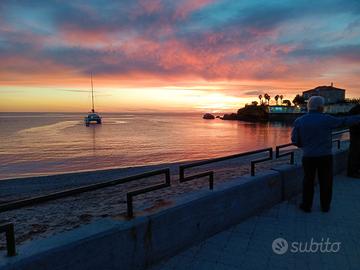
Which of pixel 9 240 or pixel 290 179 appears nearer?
pixel 9 240

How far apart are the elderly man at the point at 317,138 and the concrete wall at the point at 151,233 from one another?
80cm

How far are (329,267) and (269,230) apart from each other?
1.06 metres

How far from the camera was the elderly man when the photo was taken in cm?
462

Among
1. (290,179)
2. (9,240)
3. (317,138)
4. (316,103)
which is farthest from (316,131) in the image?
(9,240)

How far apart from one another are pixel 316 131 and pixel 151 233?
2.92 m

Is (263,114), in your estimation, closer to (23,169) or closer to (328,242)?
(23,169)

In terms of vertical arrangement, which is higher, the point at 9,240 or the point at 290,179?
the point at 9,240

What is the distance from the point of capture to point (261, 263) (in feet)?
11.4

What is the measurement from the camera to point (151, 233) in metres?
3.44

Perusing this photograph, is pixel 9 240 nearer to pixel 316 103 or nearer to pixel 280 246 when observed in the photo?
pixel 280 246

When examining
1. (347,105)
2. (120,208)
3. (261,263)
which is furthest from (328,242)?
(347,105)

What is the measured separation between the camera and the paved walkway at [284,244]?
3.47m

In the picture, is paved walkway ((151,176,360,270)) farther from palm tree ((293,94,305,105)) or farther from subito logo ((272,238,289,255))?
palm tree ((293,94,305,105))

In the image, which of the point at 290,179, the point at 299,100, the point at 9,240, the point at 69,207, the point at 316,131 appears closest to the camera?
the point at 9,240
